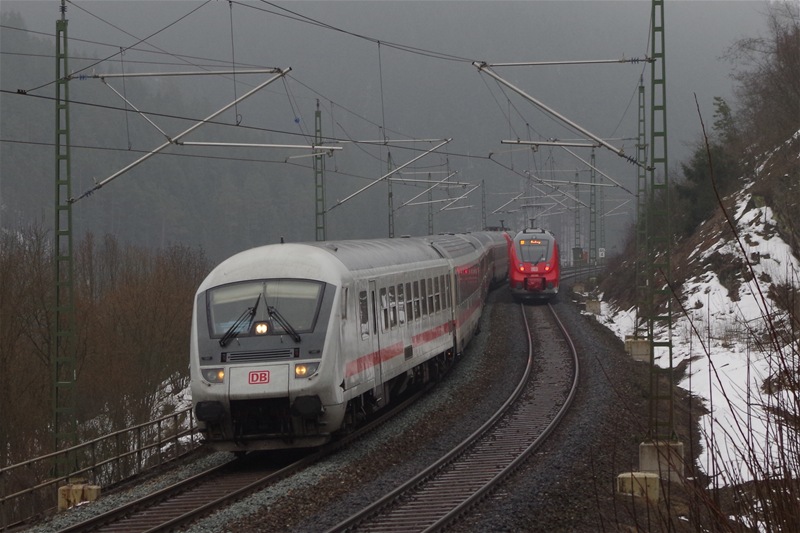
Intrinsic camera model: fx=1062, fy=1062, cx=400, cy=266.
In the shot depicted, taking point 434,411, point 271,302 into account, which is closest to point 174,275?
point 434,411

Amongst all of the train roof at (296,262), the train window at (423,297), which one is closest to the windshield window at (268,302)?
the train roof at (296,262)

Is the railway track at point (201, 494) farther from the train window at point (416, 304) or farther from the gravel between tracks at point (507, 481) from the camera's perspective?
the train window at point (416, 304)

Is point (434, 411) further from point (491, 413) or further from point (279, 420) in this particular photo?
point (279, 420)

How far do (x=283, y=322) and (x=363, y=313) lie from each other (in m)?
2.18

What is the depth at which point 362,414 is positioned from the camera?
17.2 meters

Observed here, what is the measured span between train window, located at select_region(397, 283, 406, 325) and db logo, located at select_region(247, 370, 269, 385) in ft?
16.6

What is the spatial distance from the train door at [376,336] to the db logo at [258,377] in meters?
2.97

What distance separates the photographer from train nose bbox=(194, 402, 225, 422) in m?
14.6

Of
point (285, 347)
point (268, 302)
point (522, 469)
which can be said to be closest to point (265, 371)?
point (285, 347)

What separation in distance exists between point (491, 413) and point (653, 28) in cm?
804

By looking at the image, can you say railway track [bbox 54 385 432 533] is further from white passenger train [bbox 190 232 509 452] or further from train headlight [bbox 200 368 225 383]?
train headlight [bbox 200 368 225 383]

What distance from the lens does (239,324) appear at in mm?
15094

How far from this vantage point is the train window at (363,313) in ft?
55.0


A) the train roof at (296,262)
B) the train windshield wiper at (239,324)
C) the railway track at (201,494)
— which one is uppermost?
the train roof at (296,262)
